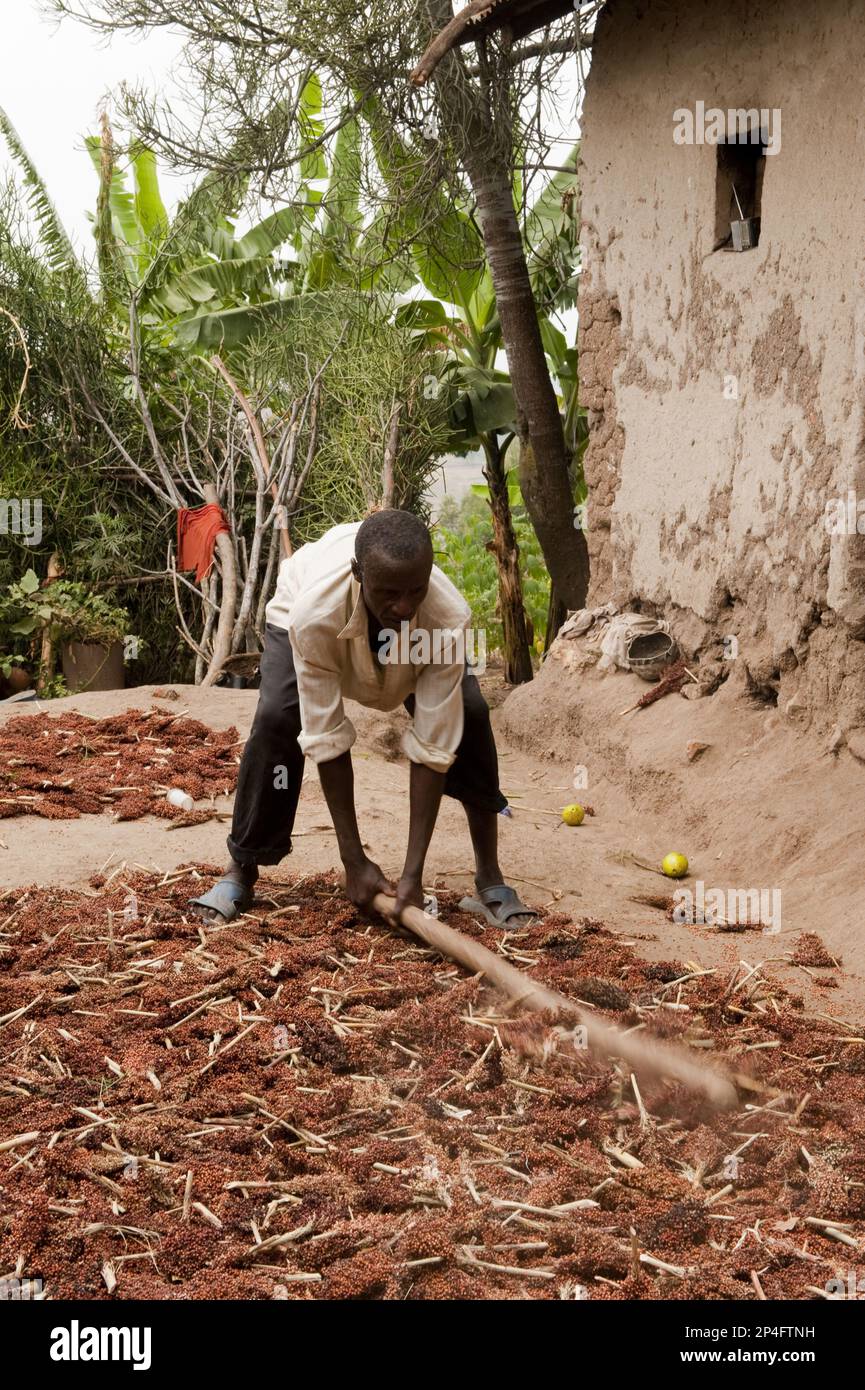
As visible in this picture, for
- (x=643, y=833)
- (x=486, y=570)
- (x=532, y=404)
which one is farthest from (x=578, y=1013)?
(x=486, y=570)

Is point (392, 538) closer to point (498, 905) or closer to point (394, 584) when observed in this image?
point (394, 584)

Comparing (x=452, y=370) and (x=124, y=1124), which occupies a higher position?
(x=452, y=370)

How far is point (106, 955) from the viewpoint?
3.66 metres

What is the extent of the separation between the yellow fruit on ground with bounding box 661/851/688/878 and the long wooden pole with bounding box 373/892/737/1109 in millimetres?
1384

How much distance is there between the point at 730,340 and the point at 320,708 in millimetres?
2909

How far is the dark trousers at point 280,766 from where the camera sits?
3775 mm

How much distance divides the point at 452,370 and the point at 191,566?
97.4 inches

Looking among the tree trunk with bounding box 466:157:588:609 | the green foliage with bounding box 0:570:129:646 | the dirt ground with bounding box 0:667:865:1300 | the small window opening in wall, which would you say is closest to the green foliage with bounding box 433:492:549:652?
the tree trunk with bounding box 466:157:588:609

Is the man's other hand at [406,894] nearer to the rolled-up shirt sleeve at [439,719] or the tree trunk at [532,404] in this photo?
the rolled-up shirt sleeve at [439,719]

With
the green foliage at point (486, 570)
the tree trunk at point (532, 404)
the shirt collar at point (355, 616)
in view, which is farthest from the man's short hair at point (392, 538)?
the green foliage at point (486, 570)

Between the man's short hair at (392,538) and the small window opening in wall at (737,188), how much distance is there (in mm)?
3000

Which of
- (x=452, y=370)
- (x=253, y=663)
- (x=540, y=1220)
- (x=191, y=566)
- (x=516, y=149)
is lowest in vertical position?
(x=540, y=1220)
